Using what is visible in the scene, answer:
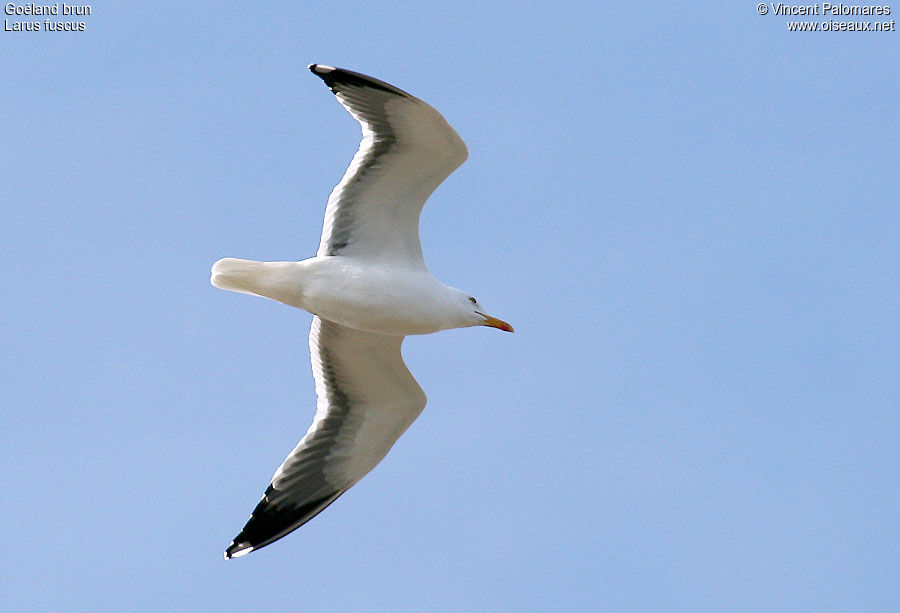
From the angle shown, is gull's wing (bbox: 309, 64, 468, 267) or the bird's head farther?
the bird's head

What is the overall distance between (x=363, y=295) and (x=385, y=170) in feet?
3.04

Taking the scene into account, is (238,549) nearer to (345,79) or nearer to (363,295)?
(363,295)

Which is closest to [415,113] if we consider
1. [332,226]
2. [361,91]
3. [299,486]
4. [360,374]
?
[361,91]

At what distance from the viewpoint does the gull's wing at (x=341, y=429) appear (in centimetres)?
1040

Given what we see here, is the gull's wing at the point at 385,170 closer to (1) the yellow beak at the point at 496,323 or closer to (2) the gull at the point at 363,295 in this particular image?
(2) the gull at the point at 363,295

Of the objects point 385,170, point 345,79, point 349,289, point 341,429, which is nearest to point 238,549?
point 341,429

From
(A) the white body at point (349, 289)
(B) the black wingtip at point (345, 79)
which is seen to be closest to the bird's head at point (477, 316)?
(A) the white body at point (349, 289)

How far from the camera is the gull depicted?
9523 millimetres

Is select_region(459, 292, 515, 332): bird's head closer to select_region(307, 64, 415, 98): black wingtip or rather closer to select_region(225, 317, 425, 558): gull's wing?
select_region(225, 317, 425, 558): gull's wing

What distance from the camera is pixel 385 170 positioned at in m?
9.70

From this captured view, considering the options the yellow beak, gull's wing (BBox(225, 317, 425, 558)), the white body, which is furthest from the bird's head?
gull's wing (BBox(225, 317, 425, 558))

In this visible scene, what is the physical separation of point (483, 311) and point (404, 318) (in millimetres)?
800

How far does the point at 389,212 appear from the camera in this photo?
991 cm

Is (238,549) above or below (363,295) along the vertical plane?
below
